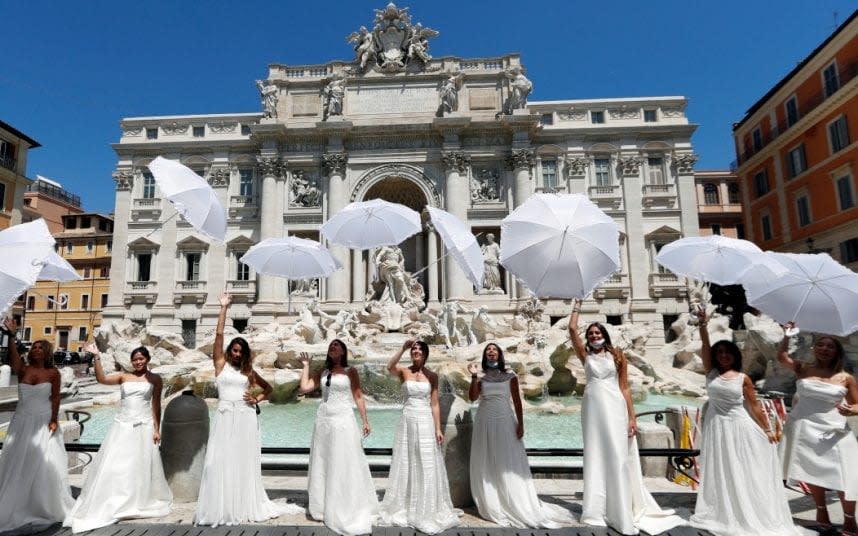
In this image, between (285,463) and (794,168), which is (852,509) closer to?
(285,463)

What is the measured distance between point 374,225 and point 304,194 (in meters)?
21.1

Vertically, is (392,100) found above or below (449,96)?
above

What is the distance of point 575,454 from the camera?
513 cm

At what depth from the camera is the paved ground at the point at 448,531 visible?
4.29 meters

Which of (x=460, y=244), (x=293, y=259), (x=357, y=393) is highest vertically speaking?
(x=293, y=259)

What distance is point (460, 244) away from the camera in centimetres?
544

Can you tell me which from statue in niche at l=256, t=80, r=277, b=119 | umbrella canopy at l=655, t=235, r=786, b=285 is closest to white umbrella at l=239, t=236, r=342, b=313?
umbrella canopy at l=655, t=235, r=786, b=285

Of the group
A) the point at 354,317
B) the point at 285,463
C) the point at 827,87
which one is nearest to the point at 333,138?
the point at 354,317

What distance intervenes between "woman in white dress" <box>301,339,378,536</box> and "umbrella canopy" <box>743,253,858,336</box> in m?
4.25

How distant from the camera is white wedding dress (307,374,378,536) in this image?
14.3 ft

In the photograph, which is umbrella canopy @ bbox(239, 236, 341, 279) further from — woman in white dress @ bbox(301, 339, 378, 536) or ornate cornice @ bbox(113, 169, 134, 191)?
ornate cornice @ bbox(113, 169, 134, 191)

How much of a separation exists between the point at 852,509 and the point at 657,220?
24011 millimetres

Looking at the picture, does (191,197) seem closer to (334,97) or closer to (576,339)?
(576,339)

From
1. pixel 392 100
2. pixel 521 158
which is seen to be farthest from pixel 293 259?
pixel 392 100
